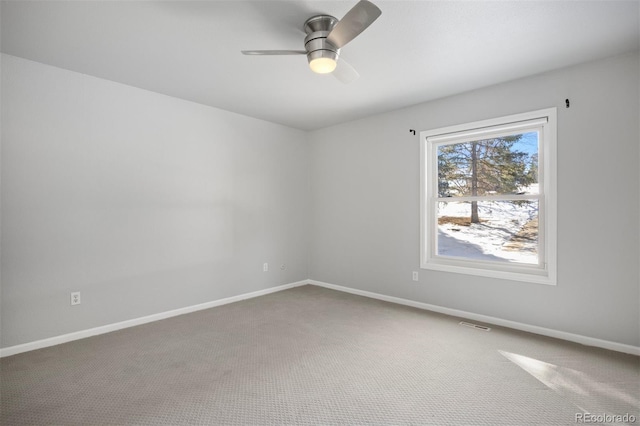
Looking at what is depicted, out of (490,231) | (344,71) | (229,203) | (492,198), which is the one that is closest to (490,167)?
(492,198)

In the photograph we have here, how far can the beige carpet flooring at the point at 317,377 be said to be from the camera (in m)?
1.87

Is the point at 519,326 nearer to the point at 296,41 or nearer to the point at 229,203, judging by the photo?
the point at 296,41

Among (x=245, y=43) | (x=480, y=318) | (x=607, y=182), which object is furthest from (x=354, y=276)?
(x=245, y=43)

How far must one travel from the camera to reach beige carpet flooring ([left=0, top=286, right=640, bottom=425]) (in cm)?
187

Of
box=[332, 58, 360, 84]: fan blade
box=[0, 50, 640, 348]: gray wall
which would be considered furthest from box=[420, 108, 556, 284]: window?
box=[332, 58, 360, 84]: fan blade

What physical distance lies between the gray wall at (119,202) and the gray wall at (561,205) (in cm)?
153

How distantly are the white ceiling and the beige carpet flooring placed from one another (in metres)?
2.45

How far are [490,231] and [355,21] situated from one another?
2.70m

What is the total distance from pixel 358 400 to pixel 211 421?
868 mm

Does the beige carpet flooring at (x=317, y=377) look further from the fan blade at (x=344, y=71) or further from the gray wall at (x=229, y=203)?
the fan blade at (x=344, y=71)

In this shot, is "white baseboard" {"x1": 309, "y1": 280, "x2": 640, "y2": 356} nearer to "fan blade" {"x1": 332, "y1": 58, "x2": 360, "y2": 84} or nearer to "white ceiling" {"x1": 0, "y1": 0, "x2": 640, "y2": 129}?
"white ceiling" {"x1": 0, "y1": 0, "x2": 640, "y2": 129}

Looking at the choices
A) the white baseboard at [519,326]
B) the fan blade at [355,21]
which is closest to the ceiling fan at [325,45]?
the fan blade at [355,21]

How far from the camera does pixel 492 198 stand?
344 centimetres

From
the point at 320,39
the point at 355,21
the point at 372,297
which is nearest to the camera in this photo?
the point at 355,21
